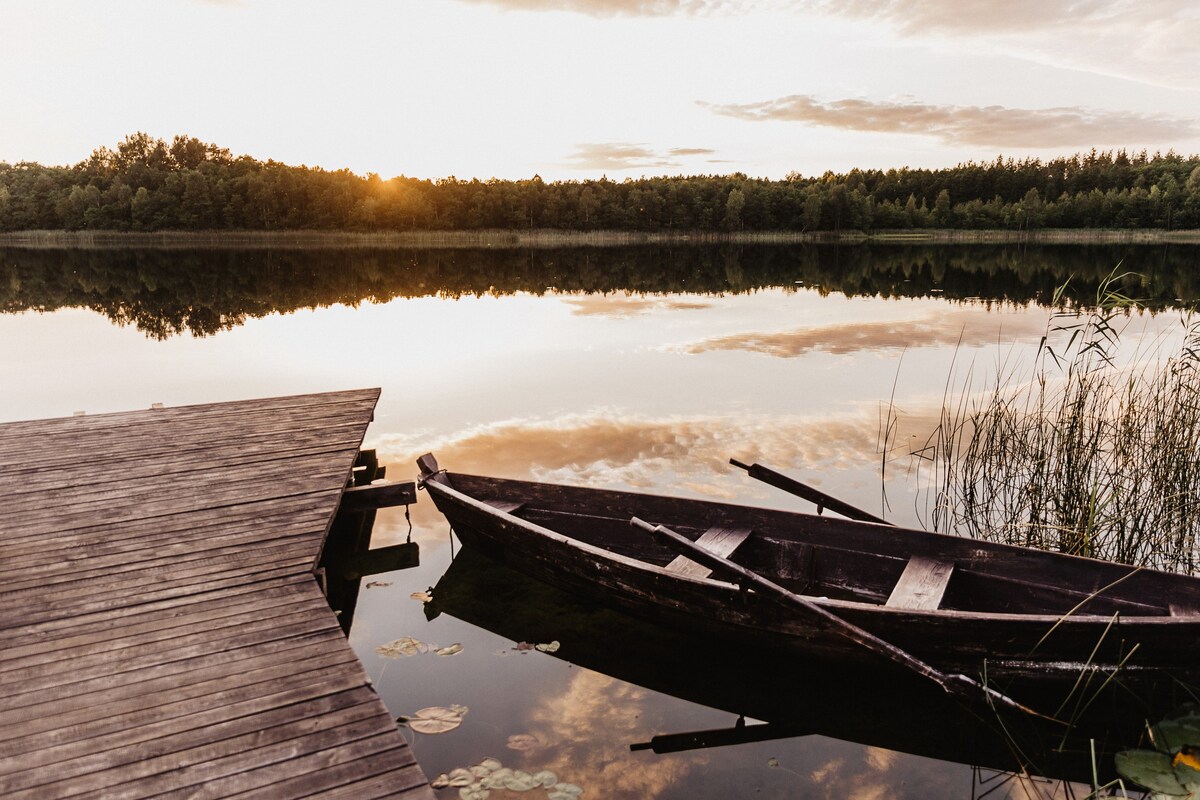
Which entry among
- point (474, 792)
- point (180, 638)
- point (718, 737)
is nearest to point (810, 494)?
point (718, 737)

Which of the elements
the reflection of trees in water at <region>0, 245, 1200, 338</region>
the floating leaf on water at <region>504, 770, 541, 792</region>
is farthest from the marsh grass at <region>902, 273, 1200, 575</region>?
the reflection of trees in water at <region>0, 245, 1200, 338</region>

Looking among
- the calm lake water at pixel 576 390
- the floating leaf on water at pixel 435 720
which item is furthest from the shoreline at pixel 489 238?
the floating leaf on water at pixel 435 720

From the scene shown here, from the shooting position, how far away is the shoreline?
68.2m

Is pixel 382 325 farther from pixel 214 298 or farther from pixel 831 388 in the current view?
pixel 831 388

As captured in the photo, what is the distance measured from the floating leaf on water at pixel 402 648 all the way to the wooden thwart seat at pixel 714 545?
6.29 feet

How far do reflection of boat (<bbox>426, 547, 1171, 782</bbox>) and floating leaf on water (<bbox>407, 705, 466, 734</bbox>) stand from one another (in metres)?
1.01

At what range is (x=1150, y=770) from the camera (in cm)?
387

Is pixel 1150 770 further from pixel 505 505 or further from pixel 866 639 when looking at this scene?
pixel 505 505

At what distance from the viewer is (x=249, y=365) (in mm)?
15891

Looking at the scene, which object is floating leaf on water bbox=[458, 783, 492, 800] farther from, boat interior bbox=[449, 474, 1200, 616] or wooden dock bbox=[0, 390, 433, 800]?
boat interior bbox=[449, 474, 1200, 616]

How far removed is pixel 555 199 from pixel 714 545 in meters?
98.0

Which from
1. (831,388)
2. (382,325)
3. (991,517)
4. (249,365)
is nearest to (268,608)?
(991,517)

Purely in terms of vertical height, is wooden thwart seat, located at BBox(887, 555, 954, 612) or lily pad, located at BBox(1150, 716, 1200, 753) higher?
wooden thwart seat, located at BBox(887, 555, 954, 612)

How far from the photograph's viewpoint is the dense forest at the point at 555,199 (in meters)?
79.4
